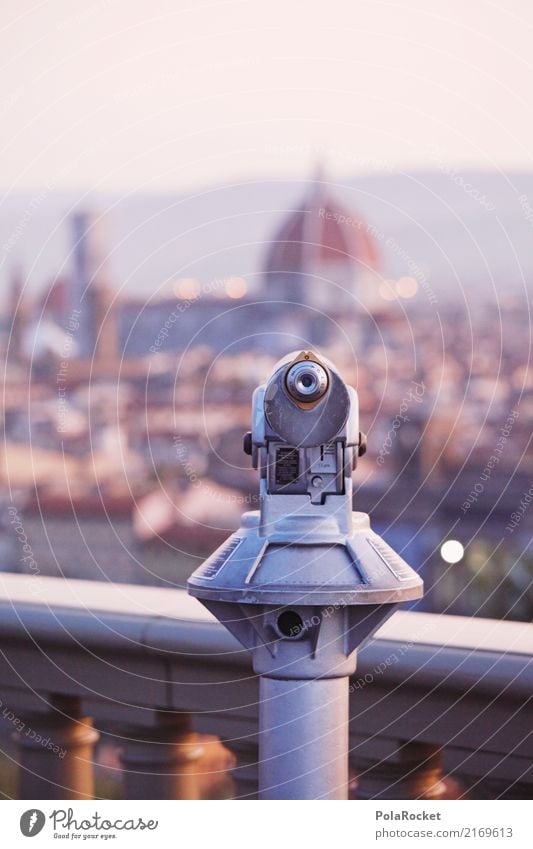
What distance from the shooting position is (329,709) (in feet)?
4.34

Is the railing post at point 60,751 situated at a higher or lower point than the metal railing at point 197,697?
lower

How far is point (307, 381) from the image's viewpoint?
50.5 inches

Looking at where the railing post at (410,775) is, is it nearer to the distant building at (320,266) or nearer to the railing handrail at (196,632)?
the railing handrail at (196,632)

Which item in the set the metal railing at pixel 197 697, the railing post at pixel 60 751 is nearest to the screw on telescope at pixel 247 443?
the metal railing at pixel 197 697

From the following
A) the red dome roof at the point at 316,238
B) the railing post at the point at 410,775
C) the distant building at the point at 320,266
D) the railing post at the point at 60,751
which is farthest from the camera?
the red dome roof at the point at 316,238

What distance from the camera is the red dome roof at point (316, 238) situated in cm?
236

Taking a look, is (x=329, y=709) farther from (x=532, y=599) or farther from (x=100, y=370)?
(x=100, y=370)

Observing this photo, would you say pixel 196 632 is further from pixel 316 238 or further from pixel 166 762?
pixel 316 238

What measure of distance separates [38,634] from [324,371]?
78 centimetres

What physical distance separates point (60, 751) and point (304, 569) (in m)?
0.74

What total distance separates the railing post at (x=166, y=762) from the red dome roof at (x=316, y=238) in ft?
2.36
